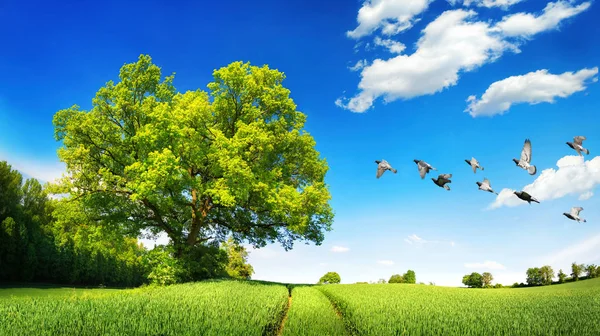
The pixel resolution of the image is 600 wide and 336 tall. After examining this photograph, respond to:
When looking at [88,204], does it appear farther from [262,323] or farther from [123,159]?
[262,323]

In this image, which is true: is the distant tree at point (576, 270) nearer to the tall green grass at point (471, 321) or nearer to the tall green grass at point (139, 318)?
the tall green grass at point (471, 321)

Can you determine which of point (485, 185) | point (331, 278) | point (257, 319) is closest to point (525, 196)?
point (485, 185)

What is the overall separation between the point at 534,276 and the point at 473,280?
1467cm

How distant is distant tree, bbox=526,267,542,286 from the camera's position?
45.3 metres

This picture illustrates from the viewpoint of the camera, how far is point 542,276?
45344 mm

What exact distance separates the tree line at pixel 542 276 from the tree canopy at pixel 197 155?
29.1m

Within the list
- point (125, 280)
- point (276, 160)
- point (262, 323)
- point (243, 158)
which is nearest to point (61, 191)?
point (243, 158)

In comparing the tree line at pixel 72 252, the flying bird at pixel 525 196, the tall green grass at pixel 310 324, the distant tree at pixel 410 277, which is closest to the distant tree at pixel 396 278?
the distant tree at pixel 410 277

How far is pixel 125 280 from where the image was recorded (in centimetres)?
4478

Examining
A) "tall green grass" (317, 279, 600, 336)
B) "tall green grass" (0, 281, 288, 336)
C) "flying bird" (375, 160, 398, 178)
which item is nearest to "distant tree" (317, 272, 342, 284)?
"tall green grass" (317, 279, 600, 336)

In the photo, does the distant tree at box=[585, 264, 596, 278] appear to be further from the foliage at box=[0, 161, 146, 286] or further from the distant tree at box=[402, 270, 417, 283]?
the foliage at box=[0, 161, 146, 286]

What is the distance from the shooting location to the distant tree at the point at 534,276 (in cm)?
4531

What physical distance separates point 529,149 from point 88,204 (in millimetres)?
24374

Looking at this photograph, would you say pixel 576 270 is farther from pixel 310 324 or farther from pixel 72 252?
pixel 72 252
